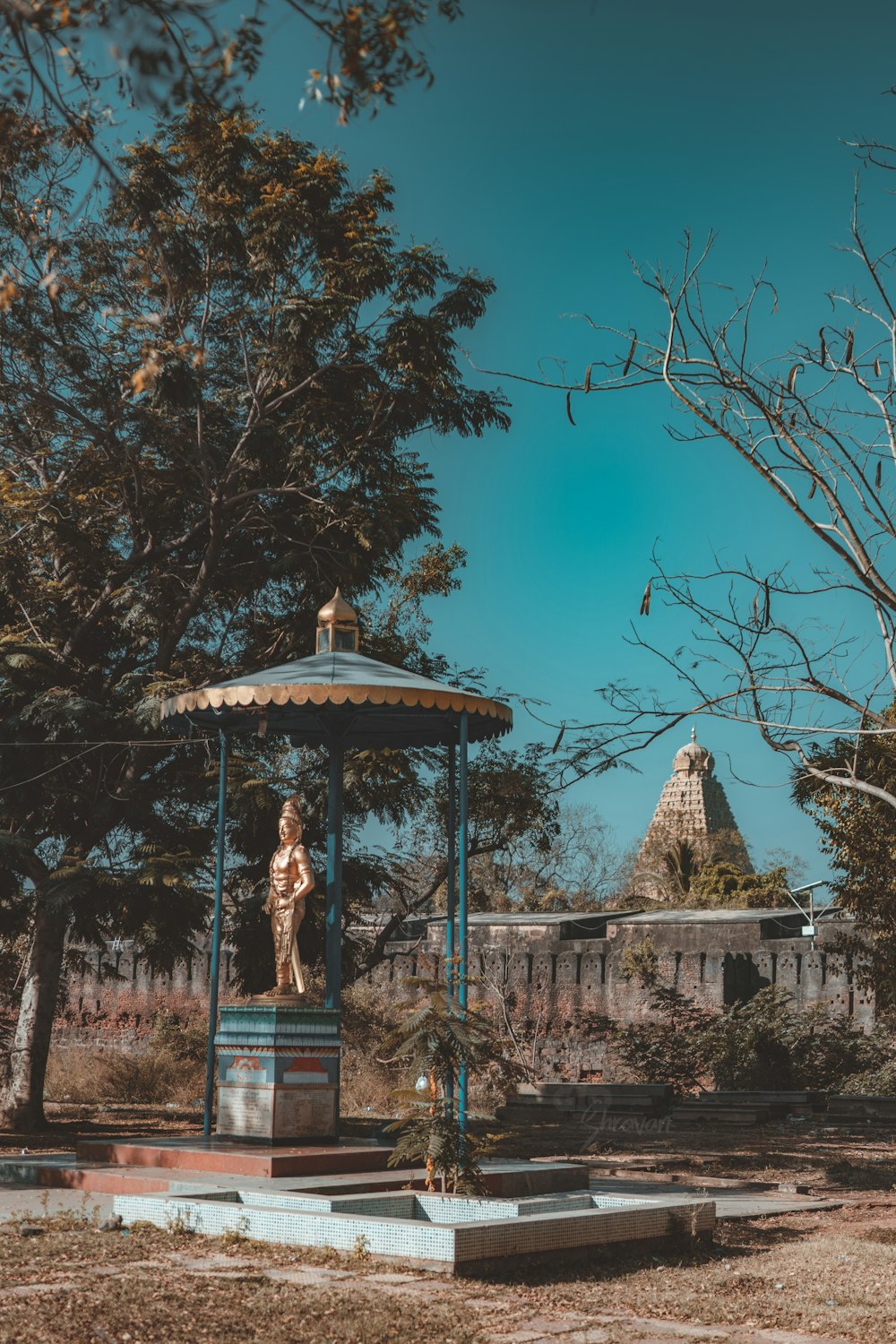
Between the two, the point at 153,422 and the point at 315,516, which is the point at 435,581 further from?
the point at 153,422

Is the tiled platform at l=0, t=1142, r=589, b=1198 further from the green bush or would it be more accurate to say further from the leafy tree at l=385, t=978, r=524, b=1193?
the green bush

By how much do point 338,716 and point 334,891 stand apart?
1447mm

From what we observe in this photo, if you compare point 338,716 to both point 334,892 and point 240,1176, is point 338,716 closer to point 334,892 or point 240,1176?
point 334,892

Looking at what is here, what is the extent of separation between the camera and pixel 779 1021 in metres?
22.4

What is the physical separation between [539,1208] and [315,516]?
9967 mm

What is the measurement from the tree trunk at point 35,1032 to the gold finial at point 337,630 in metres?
4.75

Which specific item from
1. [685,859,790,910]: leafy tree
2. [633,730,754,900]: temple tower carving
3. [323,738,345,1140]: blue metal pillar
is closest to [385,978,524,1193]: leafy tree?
[323,738,345,1140]: blue metal pillar

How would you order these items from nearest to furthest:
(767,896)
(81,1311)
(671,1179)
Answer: (81,1311) → (671,1179) → (767,896)

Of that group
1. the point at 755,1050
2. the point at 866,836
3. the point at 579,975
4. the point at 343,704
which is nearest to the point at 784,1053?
the point at 755,1050

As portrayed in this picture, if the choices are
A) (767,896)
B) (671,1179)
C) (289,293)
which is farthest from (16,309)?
(767,896)

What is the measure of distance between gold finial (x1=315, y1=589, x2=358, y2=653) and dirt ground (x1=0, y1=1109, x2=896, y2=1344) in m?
5.32

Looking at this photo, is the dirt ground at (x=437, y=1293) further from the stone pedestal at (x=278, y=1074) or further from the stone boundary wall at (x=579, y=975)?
the stone boundary wall at (x=579, y=975)

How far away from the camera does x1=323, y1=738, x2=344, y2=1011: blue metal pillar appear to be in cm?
1170

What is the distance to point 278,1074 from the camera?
34.5 feet
